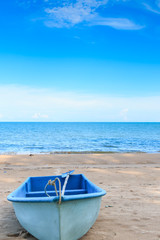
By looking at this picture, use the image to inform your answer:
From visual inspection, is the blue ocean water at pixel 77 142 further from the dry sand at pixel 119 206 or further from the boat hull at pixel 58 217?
the boat hull at pixel 58 217

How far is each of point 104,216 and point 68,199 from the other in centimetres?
244

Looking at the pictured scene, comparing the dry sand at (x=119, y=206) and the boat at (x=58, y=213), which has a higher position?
the boat at (x=58, y=213)

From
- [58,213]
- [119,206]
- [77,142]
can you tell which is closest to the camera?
[58,213]

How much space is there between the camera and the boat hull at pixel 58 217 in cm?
355

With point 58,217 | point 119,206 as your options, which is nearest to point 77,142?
point 119,206

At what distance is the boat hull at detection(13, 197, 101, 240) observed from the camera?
3.55 meters

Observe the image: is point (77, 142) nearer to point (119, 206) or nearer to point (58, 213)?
point (119, 206)

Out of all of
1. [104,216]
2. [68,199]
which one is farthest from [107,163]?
[68,199]

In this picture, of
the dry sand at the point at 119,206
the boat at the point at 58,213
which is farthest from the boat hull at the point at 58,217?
Result: the dry sand at the point at 119,206

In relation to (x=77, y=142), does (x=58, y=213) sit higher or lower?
higher

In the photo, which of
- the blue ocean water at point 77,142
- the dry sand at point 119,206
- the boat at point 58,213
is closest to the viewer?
the boat at point 58,213

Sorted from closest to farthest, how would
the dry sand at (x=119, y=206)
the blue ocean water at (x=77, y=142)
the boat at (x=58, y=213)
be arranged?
1. the boat at (x=58, y=213)
2. the dry sand at (x=119, y=206)
3. the blue ocean water at (x=77, y=142)

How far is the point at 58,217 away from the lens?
352 centimetres

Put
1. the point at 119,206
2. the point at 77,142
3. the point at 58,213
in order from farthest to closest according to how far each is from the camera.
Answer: the point at 77,142
the point at 119,206
the point at 58,213
